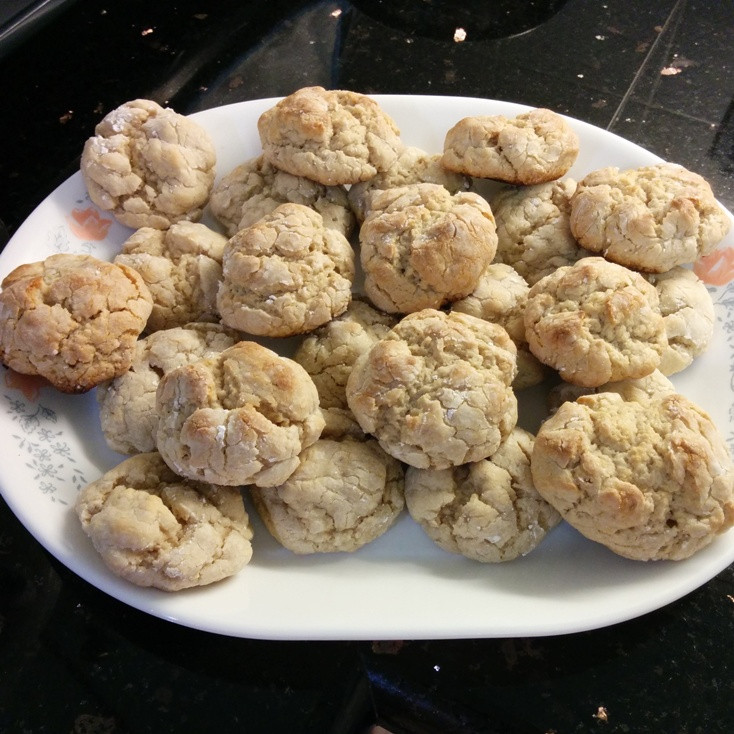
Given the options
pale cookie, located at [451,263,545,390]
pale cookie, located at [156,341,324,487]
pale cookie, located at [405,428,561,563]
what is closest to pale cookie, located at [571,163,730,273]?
pale cookie, located at [451,263,545,390]

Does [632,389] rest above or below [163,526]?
below

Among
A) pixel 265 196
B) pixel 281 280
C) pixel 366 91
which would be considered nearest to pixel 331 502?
pixel 281 280

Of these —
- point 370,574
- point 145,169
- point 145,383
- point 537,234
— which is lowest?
point 370,574

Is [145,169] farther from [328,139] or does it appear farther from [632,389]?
[632,389]

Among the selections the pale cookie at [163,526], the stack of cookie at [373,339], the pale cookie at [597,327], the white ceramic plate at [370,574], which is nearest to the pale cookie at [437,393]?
the stack of cookie at [373,339]

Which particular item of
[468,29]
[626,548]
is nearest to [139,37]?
[468,29]

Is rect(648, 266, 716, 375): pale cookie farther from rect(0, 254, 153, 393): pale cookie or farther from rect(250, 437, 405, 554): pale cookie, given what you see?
rect(0, 254, 153, 393): pale cookie

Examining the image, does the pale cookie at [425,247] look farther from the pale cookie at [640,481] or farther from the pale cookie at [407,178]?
the pale cookie at [640,481]
